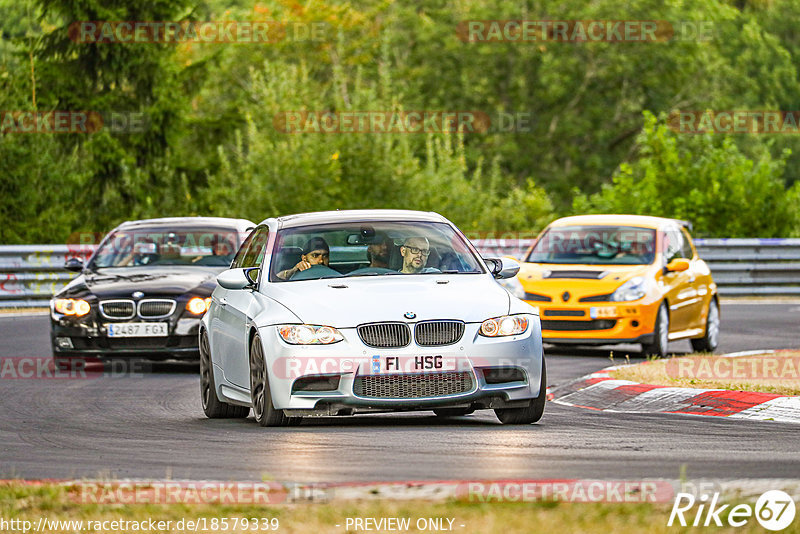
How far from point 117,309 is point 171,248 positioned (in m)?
1.49

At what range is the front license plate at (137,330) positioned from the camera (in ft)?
52.2

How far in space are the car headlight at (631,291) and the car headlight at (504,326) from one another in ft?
26.1

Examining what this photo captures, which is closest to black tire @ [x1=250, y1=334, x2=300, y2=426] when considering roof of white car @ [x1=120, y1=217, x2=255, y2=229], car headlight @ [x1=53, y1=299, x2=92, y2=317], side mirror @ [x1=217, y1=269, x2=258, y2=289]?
side mirror @ [x1=217, y1=269, x2=258, y2=289]

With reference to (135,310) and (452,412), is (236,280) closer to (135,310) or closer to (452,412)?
(452,412)

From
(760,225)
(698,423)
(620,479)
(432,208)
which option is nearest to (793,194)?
(760,225)

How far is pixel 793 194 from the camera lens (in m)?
34.5

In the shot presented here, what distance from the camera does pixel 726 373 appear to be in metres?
14.6

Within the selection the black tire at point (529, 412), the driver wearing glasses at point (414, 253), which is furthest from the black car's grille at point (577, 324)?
the black tire at point (529, 412)

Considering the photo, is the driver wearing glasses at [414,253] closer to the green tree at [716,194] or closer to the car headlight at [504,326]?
the car headlight at [504,326]

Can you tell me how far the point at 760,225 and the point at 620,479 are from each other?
28124 millimetres

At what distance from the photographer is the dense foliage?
34.3 metres

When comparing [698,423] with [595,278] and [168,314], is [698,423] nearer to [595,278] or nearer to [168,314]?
[168,314]

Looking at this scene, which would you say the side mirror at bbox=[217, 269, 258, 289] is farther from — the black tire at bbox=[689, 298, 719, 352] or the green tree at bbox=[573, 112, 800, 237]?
the green tree at bbox=[573, 112, 800, 237]

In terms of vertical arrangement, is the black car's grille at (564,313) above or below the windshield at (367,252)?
below
